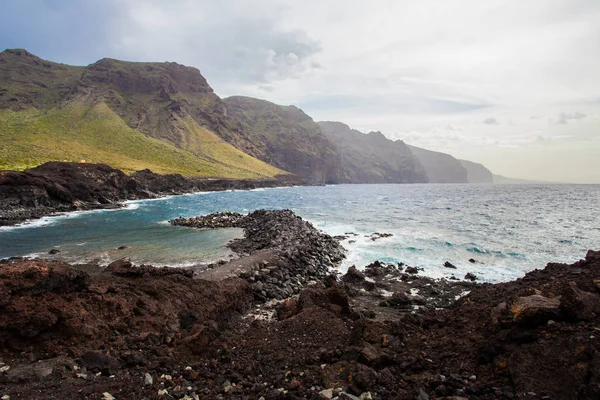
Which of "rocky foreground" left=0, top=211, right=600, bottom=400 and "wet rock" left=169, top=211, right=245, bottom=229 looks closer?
"rocky foreground" left=0, top=211, right=600, bottom=400

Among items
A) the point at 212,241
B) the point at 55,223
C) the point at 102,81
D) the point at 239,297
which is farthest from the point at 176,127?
the point at 239,297

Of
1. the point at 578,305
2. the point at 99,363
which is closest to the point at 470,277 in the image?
the point at 578,305

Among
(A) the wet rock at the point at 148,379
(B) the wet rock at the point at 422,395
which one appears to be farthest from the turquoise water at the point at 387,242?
(B) the wet rock at the point at 422,395

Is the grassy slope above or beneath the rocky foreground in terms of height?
above

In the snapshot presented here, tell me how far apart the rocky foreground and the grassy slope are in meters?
68.4

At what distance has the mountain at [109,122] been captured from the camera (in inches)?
3733

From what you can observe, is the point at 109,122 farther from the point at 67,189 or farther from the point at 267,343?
the point at 267,343

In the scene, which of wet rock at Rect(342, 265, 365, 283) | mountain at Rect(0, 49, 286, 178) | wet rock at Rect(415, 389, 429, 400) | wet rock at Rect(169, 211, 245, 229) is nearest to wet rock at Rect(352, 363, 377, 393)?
wet rock at Rect(415, 389, 429, 400)

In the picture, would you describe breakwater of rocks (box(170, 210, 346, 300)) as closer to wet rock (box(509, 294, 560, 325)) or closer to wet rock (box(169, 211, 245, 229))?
wet rock (box(169, 211, 245, 229))

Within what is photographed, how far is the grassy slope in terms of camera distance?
82688mm

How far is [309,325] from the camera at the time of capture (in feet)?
30.8

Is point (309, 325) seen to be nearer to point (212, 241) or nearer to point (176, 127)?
point (212, 241)

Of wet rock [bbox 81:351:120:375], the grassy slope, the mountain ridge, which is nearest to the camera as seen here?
wet rock [bbox 81:351:120:375]

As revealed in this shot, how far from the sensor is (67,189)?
52.2 m
